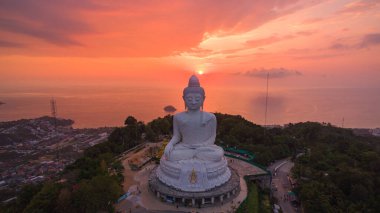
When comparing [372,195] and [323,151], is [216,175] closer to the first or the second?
[372,195]

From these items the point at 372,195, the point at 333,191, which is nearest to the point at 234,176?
the point at 333,191

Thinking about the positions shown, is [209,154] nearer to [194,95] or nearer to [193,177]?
[193,177]

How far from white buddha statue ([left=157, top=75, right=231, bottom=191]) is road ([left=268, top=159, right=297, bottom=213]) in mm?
4548

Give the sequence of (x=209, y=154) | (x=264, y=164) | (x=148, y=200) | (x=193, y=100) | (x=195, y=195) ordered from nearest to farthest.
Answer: (x=195, y=195) → (x=148, y=200) → (x=209, y=154) → (x=193, y=100) → (x=264, y=164)

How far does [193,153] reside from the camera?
1839 cm

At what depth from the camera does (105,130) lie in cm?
5844

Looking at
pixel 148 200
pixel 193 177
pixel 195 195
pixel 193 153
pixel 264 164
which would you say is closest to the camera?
pixel 195 195

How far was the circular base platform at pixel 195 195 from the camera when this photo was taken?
1650cm

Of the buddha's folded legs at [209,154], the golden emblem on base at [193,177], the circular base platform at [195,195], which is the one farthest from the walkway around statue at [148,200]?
the buddha's folded legs at [209,154]

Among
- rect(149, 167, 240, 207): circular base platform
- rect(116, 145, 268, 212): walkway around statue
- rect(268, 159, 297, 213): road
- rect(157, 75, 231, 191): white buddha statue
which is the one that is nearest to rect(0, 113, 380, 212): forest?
rect(268, 159, 297, 213): road

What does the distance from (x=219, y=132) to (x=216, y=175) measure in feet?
53.9

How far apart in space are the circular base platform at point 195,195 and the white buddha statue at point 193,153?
34 cm

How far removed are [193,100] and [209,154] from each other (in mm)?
4016

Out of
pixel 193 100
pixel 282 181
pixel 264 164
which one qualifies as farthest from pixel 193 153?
pixel 264 164
